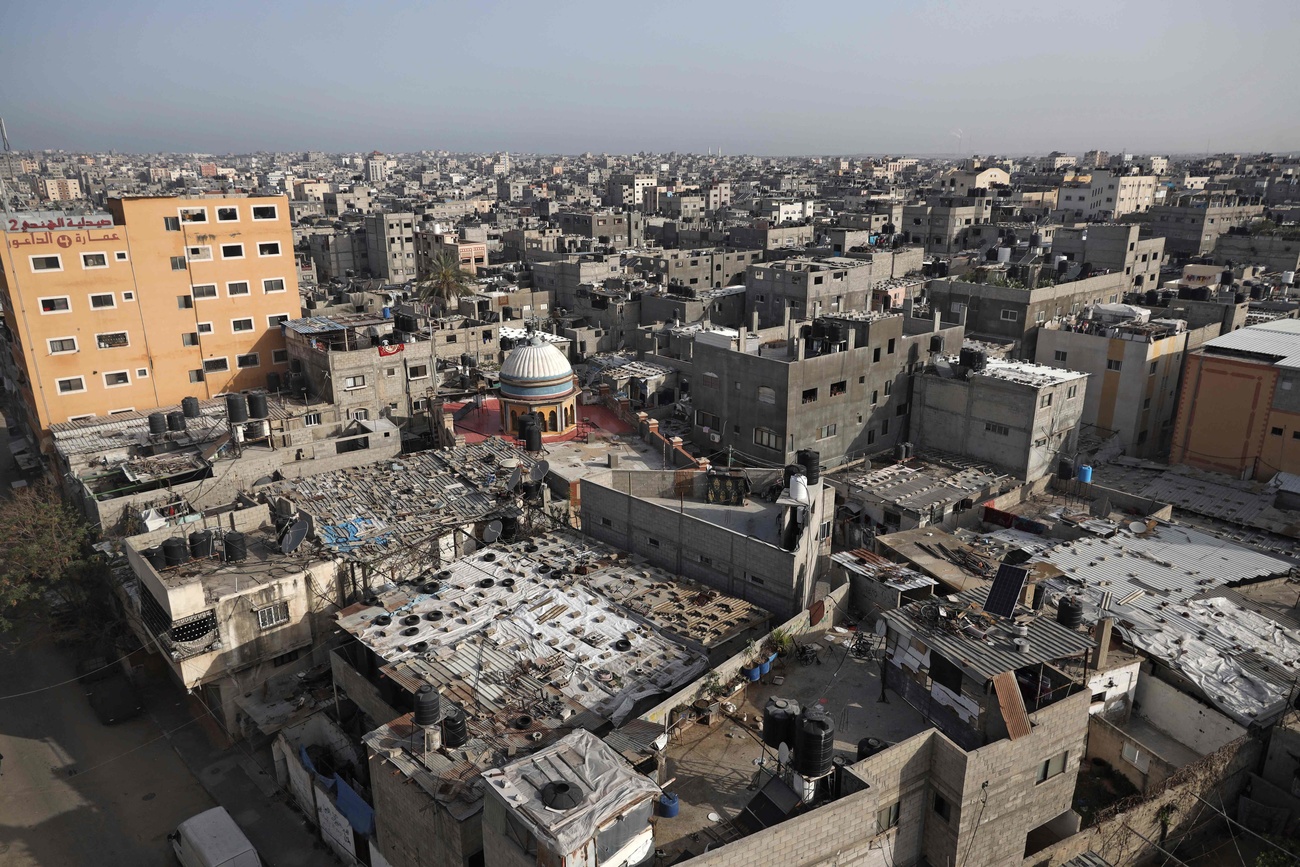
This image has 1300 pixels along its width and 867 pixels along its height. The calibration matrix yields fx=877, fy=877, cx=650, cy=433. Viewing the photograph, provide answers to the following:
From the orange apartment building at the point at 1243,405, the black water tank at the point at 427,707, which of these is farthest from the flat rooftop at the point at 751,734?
the orange apartment building at the point at 1243,405

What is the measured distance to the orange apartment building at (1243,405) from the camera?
4044 centimetres

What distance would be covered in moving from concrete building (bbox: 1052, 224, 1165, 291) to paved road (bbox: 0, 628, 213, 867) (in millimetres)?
67244

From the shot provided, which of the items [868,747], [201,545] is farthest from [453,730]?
[201,545]

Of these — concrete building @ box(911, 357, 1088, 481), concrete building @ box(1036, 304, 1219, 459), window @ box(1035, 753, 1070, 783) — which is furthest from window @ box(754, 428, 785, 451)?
window @ box(1035, 753, 1070, 783)

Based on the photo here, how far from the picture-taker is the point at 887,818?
1762 centimetres

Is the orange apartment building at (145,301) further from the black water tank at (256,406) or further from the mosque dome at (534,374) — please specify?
the mosque dome at (534,374)

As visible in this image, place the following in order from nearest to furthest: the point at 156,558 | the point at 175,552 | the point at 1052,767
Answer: the point at 1052,767, the point at 175,552, the point at 156,558

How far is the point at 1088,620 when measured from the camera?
23.9 meters

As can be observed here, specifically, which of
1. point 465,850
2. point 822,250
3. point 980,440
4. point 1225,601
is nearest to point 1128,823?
point 1225,601

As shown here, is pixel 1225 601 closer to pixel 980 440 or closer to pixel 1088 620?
pixel 1088 620

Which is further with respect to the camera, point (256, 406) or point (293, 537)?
point (256, 406)

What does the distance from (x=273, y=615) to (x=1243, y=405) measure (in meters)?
43.0

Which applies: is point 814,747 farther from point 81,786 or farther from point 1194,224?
point 1194,224

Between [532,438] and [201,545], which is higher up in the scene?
[201,545]
